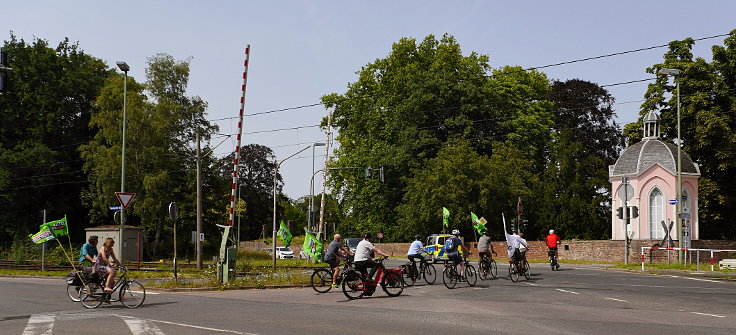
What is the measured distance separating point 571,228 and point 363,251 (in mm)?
38938

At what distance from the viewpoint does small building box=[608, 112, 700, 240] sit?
1777 inches

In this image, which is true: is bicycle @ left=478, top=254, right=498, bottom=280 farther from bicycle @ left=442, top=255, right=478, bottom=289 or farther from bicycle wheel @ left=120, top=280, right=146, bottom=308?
bicycle wheel @ left=120, top=280, right=146, bottom=308

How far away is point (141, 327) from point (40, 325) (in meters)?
1.82

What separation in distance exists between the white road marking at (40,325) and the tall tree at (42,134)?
142 ft

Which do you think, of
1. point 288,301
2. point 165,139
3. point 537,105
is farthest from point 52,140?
point 288,301

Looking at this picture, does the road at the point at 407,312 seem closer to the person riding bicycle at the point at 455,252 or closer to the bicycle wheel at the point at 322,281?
the bicycle wheel at the point at 322,281

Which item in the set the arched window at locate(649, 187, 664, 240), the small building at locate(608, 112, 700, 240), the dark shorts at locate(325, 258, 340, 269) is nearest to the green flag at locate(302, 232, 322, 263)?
the dark shorts at locate(325, 258, 340, 269)

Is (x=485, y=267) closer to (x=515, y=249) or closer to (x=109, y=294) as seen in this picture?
(x=515, y=249)

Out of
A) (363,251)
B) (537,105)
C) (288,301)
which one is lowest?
(288,301)

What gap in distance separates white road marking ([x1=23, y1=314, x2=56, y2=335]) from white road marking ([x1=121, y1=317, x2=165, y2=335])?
1192mm

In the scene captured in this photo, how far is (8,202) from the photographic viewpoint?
5481 cm

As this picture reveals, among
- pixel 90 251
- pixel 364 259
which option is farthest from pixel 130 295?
pixel 364 259

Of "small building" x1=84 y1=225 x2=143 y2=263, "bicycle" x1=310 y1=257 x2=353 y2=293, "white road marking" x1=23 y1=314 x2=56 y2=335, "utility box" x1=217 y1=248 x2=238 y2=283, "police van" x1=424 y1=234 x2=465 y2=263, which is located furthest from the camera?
"small building" x1=84 y1=225 x2=143 y2=263

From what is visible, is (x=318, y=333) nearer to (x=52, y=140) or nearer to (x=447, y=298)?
(x=447, y=298)
